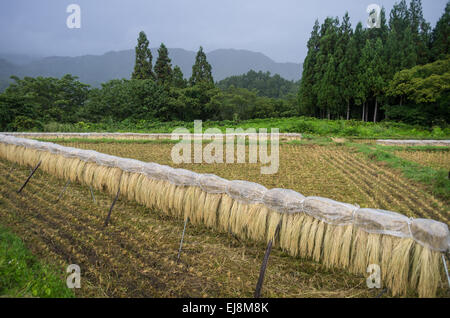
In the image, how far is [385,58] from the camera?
86.7 feet

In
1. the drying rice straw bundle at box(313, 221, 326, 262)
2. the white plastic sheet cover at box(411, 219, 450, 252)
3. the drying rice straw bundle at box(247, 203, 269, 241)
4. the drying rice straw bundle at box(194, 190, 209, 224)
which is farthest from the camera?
the drying rice straw bundle at box(194, 190, 209, 224)

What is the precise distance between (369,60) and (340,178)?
23416mm

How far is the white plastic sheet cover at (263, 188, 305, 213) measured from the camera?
3891 mm

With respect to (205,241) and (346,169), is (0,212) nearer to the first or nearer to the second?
(205,241)

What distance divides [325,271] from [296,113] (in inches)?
1407

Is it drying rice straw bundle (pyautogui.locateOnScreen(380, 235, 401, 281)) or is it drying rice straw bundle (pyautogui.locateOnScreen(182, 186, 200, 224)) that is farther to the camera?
drying rice straw bundle (pyautogui.locateOnScreen(182, 186, 200, 224))

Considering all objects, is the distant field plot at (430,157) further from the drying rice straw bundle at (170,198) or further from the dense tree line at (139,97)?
the dense tree line at (139,97)

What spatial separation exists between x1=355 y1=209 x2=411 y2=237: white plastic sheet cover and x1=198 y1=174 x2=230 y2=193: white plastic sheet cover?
218cm

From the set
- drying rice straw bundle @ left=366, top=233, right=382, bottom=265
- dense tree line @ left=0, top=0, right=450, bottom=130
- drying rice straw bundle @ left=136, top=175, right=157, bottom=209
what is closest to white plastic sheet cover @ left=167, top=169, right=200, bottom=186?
drying rice straw bundle @ left=136, top=175, right=157, bottom=209

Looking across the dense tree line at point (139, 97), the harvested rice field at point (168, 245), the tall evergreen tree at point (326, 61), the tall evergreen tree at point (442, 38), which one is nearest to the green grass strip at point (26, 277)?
the harvested rice field at point (168, 245)

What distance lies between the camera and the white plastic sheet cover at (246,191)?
425 cm

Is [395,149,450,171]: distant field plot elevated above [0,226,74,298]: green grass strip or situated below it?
above

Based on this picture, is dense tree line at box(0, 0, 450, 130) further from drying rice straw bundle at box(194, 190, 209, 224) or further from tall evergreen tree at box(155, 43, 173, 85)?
drying rice straw bundle at box(194, 190, 209, 224)
